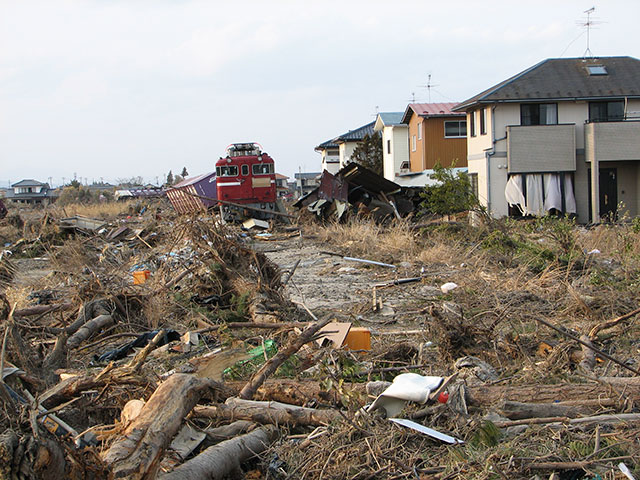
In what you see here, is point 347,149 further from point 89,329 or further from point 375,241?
point 89,329

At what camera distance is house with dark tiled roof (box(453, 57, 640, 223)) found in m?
22.3

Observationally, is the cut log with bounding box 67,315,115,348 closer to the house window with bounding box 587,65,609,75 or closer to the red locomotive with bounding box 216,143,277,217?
the red locomotive with bounding box 216,143,277,217

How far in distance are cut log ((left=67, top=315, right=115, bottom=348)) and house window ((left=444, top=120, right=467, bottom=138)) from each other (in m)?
24.9

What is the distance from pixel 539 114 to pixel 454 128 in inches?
280

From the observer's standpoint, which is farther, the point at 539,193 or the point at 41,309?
the point at 539,193

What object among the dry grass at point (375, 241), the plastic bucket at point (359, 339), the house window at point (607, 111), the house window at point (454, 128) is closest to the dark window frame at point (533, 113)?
the house window at point (607, 111)

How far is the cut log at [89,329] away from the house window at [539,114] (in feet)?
64.1

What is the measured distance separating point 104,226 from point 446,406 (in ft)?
60.3

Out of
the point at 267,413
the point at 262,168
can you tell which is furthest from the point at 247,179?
the point at 267,413

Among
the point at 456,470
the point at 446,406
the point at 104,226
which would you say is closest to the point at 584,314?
the point at 446,406

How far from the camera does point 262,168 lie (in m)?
24.1

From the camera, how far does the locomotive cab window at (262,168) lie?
24016 mm

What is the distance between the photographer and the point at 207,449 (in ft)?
11.5

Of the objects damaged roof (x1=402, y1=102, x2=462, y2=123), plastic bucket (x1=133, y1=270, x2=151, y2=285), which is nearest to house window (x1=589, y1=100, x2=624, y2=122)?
damaged roof (x1=402, y1=102, x2=462, y2=123)
